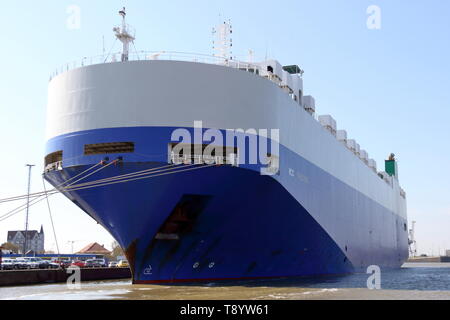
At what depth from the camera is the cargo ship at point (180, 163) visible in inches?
698

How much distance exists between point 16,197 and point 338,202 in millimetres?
17810

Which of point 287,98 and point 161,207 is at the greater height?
point 287,98

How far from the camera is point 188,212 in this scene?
18.5 m

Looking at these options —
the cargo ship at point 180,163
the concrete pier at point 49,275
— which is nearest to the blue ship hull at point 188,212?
the cargo ship at point 180,163

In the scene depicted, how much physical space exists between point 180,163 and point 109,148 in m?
2.65

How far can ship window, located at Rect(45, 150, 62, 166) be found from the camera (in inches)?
765
